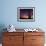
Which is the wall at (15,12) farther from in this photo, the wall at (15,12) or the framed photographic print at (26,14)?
the framed photographic print at (26,14)

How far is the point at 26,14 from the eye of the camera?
4781 mm

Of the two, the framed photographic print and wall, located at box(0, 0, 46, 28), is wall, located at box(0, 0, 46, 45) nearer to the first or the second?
wall, located at box(0, 0, 46, 28)

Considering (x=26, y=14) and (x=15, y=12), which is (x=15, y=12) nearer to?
(x=15, y=12)

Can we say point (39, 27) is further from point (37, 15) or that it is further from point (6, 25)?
point (6, 25)

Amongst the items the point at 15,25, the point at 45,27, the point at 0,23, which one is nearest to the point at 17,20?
the point at 15,25

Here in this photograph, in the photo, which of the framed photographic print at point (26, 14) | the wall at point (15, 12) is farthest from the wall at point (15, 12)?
the framed photographic print at point (26, 14)

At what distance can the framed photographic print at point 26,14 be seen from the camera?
4.74m

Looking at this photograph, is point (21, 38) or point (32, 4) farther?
point (32, 4)

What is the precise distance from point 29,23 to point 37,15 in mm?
392

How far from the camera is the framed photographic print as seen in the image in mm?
4742

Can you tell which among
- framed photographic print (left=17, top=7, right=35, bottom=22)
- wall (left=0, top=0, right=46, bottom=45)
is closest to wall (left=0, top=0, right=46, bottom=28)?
wall (left=0, top=0, right=46, bottom=45)

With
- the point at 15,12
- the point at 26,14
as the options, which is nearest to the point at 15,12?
the point at 15,12

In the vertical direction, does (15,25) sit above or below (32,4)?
below

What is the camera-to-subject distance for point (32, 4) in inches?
187
